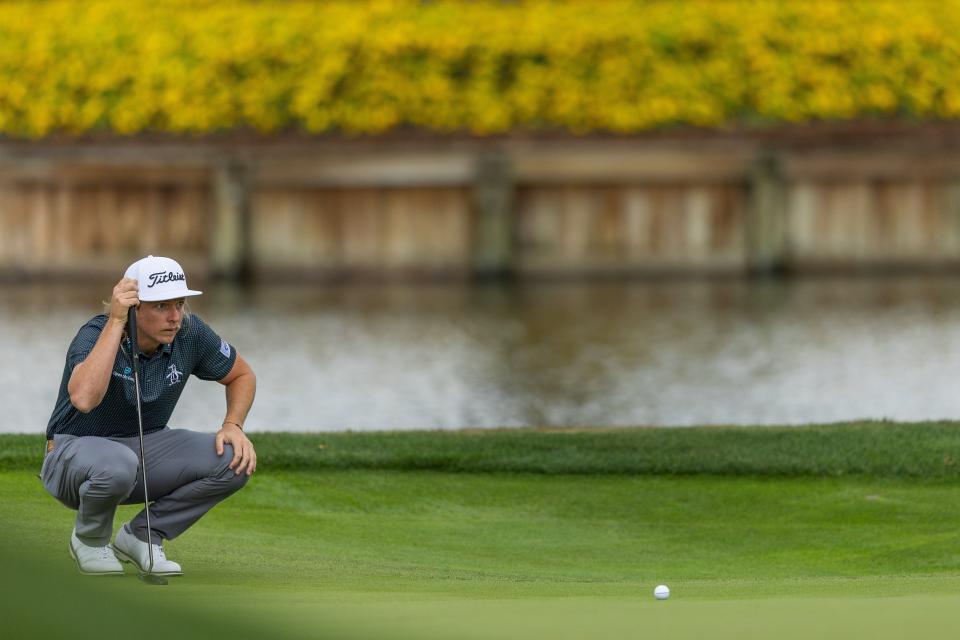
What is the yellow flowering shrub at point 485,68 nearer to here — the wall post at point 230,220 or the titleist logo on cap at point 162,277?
the wall post at point 230,220

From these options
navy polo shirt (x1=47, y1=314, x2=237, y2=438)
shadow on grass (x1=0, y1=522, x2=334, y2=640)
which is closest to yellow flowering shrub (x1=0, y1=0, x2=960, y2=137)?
navy polo shirt (x1=47, y1=314, x2=237, y2=438)

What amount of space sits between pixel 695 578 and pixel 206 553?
1.61m

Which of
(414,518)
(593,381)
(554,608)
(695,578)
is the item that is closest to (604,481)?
(414,518)

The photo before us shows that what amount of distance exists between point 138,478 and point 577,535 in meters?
2.10

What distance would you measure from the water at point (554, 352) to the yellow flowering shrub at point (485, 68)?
1.92 meters

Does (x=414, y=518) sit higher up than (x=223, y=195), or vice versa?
(x=223, y=195)

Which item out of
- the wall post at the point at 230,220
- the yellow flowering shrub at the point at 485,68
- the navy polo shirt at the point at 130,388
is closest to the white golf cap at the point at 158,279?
the navy polo shirt at the point at 130,388

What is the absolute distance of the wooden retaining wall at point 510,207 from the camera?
17.9 m

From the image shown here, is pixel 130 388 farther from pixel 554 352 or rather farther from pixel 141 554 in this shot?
pixel 554 352

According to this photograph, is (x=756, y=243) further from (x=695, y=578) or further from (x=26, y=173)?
(x=695, y=578)

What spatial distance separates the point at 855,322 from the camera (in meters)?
16.0

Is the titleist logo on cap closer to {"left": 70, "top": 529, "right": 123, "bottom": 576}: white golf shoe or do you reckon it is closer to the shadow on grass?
{"left": 70, "top": 529, "right": 123, "bottom": 576}: white golf shoe

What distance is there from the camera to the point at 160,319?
5.50m

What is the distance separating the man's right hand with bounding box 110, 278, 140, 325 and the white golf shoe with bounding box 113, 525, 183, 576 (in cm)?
70
